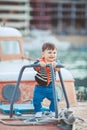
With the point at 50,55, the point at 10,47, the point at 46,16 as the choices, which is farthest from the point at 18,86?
the point at 46,16

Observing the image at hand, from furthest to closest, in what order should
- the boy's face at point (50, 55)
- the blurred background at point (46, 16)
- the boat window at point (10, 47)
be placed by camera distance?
1. the blurred background at point (46, 16)
2. the boat window at point (10, 47)
3. the boy's face at point (50, 55)

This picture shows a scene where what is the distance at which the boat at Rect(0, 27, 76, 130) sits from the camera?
38.7 ft

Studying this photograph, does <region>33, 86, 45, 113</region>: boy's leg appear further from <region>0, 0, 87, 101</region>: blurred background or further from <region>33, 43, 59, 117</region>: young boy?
<region>0, 0, 87, 101</region>: blurred background

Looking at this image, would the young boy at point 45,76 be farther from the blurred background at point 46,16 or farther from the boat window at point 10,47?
the blurred background at point 46,16

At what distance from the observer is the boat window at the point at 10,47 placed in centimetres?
1944

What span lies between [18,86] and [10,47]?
7.34 meters

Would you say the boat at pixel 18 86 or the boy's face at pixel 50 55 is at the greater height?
the boy's face at pixel 50 55

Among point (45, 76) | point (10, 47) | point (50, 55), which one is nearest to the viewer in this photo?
point (50, 55)

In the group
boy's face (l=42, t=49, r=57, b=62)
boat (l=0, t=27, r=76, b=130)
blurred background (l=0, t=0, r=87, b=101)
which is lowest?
boat (l=0, t=27, r=76, b=130)

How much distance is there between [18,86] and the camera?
12.1 meters

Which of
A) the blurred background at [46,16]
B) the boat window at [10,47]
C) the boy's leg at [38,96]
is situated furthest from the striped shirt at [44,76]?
the blurred background at [46,16]

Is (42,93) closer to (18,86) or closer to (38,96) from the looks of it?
(38,96)

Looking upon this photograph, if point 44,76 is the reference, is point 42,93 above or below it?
below

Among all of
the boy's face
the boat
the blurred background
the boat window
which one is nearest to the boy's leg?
the boat
